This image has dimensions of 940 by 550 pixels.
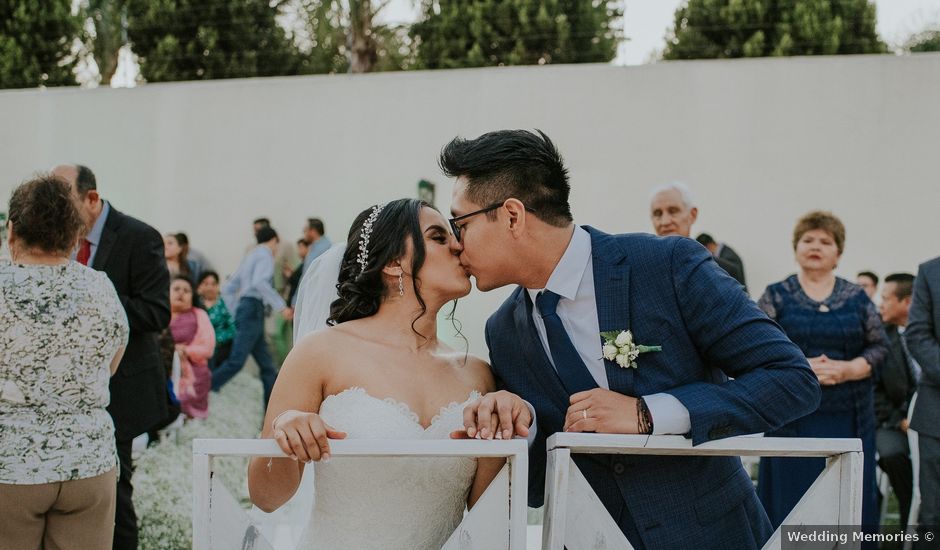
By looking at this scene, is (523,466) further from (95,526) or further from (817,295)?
(817,295)

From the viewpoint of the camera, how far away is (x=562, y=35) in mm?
13742

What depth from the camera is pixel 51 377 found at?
369cm

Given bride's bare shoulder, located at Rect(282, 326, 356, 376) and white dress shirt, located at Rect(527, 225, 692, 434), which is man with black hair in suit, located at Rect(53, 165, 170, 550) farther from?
white dress shirt, located at Rect(527, 225, 692, 434)

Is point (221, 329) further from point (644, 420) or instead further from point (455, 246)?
point (644, 420)

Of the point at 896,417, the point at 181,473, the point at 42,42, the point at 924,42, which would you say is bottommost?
the point at 181,473

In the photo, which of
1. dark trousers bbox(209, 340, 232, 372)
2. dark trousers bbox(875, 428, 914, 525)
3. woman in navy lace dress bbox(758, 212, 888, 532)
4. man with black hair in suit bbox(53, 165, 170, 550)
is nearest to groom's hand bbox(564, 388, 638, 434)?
man with black hair in suit bbox(53, 165, 170, 550)

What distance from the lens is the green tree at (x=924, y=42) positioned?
40.2ft

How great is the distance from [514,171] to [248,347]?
8151 millimetres

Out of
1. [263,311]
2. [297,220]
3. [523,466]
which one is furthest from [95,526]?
[297,220]

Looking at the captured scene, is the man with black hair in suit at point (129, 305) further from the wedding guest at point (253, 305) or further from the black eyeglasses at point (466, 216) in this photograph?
the wedding guest at point (253, 305)

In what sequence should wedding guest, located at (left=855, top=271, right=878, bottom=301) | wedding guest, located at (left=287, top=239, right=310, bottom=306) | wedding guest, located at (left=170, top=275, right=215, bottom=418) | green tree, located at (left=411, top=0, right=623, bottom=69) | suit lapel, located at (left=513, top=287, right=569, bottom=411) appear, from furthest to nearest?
green tree, located at (left=411, top=0, right=623, bottom=69) → wedding guest, located at (left=287, top=239, right=310, bottom=306) → wedding guest, located at (left=855, top=271, right=878, bottom=301) → wedding guest, located at (left=170, top=275, right=215, bottom=418) → suit lapel, located at (left=513, top=287, right=569, bottom=411)

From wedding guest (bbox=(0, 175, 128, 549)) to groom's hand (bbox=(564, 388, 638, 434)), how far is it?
2.30m

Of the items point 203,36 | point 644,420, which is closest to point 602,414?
point 644,420

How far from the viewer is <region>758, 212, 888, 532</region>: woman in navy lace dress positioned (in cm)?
548
